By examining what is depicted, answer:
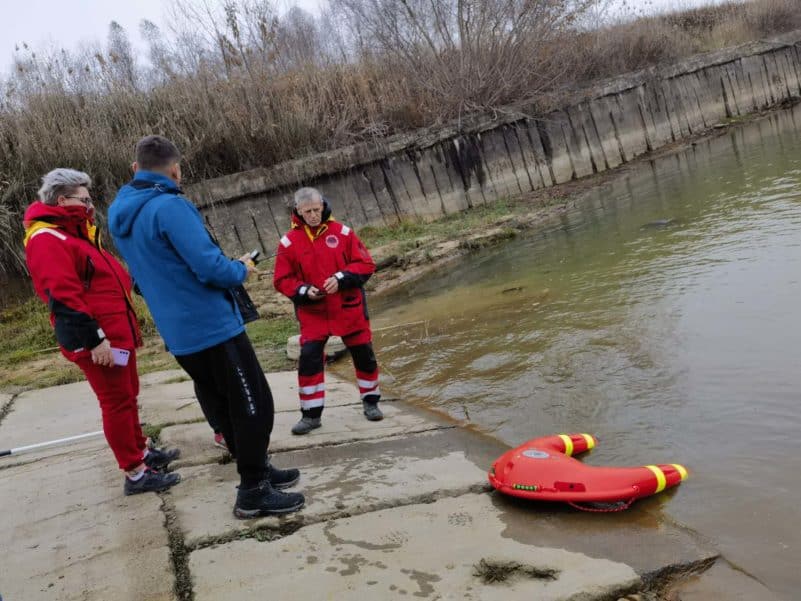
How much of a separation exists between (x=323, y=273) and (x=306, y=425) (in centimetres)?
106

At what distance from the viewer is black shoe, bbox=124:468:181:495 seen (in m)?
3.82

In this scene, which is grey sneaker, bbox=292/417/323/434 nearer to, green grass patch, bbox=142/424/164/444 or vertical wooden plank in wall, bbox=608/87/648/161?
green grass patch, bbox=142/424/164/444

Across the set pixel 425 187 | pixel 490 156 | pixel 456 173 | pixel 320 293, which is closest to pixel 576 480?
pixel 320 293

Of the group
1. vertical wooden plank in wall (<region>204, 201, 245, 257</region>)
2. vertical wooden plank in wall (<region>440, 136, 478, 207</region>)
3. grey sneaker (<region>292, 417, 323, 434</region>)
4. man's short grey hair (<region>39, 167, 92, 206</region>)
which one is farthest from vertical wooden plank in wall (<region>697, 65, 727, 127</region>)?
man's short grey hair (<region>39, 167, 92, 206</region>)

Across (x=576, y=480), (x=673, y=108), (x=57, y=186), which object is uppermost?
(x=57, y=186)

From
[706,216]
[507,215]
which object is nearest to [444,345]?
[706,216]

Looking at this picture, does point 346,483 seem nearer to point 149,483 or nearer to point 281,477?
point 281,477

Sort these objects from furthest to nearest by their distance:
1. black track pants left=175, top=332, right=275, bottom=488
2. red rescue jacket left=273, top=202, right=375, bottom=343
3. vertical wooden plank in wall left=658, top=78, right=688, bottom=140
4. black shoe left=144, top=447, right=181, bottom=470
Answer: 1. vertical wooden plank in wall left=658, top=78, right=688, bottom=140
2. red rescue jacket left=273, top=202, right=375, bottom=343
3. black shoe left=144, top=447, right=181, bottom=470
4. black track pants left=175, top=332, right=275, bottom=488

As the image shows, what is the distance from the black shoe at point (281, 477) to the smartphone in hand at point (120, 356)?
94 cm

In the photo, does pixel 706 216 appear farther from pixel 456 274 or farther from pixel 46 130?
pixel 46 130

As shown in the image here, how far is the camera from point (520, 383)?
539 centimetres

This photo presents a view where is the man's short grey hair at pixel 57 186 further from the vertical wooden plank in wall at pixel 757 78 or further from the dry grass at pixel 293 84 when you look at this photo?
the vertical wooden plank in wall at pixel 757 78

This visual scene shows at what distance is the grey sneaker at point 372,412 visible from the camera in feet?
16.5

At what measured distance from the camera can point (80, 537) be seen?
11.1 ft
